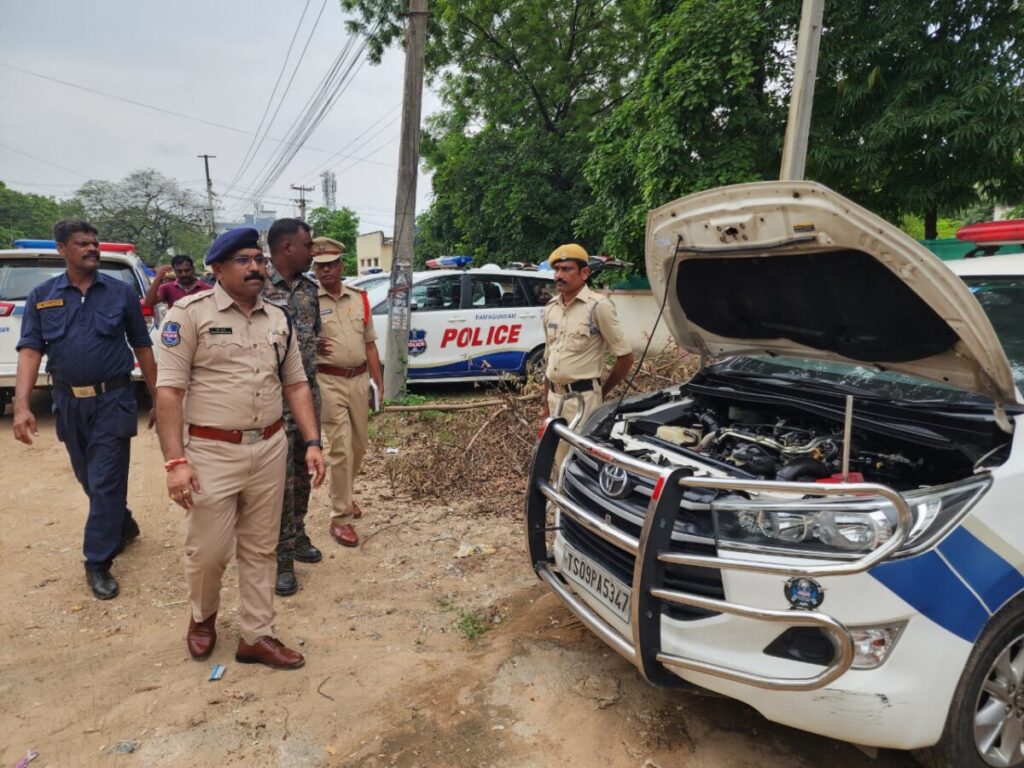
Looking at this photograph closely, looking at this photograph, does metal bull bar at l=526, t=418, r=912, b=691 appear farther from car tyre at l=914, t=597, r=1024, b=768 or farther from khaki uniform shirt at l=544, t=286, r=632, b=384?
khaki uniform shirt at l=544, t=286, r=632, b=384

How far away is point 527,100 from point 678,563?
17.8 meters

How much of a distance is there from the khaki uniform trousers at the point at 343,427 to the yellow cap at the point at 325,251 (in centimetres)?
69

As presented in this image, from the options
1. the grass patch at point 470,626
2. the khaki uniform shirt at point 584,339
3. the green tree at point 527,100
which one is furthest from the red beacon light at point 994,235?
the green tree at point 527,100

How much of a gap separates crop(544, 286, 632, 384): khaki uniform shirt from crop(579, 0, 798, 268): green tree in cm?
594

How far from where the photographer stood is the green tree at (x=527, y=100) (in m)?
16.5

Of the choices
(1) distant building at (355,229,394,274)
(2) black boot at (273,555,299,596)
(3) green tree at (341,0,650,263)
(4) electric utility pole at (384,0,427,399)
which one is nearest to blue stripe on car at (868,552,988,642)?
(2) black boot at (273,555,299,596)

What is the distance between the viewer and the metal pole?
5715mm

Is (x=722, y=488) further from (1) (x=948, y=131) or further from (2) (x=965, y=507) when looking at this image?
(1) (x=948, y=131)

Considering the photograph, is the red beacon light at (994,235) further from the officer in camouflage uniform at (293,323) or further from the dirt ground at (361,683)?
Result: the officer in camouflage uniform at (293,323)

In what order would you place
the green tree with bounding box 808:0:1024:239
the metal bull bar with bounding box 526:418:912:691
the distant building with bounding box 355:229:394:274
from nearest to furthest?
the metal bull bar with bounding box 526:418:912:691
the green tree with bounding box 808:0:1024:239
the distant building with bounding box 355:229:394:274

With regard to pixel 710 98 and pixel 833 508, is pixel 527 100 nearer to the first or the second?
pixel 710 98

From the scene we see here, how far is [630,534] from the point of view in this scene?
7.39ft

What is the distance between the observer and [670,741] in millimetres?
2338

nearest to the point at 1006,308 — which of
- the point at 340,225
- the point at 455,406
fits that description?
the point at 455,406
